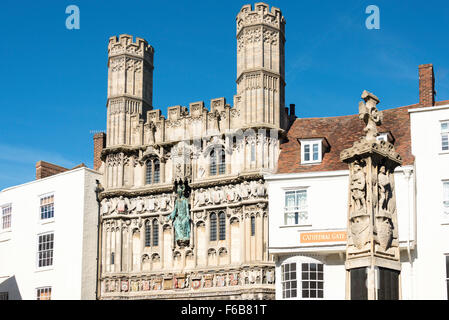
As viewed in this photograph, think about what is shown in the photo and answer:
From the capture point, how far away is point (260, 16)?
128 feet

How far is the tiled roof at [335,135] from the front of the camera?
35.8 metres

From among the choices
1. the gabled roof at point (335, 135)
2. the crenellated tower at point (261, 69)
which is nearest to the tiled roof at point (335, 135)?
the gabled roof at point (335, 135)

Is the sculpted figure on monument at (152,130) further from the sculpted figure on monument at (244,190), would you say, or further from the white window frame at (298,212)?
the white window frame at (298,212)

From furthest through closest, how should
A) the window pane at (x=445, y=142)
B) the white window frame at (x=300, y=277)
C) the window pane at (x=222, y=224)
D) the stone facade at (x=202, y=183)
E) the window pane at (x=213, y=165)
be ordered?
the window pane at (x=213, y=165), the window pane at (x=222, y=224), the stone facade at (x=202, y=183), the white window frame at (x=300, y=277), the window pane at (x=445, y=142)

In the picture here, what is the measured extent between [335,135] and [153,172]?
941 cm

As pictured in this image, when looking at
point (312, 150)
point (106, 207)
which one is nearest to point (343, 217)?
point (312, 150)

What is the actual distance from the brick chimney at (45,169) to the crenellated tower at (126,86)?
19.3ft

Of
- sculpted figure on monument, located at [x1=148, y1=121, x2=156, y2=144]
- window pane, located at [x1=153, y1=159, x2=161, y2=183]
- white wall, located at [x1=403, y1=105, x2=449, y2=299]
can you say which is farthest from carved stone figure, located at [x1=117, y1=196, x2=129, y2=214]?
white wall, located at [x1=403, y1=105, x2=449, y2=299]

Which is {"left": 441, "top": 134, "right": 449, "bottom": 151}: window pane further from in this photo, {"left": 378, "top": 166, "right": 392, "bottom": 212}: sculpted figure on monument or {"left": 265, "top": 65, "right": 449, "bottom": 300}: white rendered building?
{"left": 378, "top": 166, "right": 392, "bottom": 212}: sculpted figure on monument

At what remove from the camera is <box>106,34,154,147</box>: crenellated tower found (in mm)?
41938

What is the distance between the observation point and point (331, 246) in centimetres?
3275

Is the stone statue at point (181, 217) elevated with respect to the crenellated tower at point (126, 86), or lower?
lower

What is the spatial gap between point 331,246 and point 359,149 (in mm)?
15118
